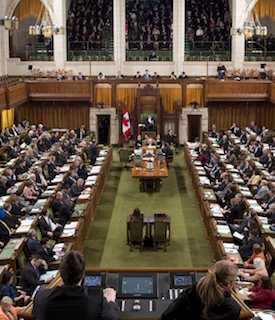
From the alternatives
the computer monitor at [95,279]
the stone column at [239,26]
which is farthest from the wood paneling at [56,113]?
the computer monitor at [95,279]

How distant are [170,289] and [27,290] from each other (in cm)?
460

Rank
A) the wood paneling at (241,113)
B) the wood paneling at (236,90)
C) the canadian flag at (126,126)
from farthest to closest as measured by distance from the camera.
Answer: the wood paneling at (241,113), the wood paneling at (236,90), the canadian flag at (126,126)

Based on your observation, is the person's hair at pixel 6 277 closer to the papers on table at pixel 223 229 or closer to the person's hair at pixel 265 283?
the person's hair at pixel 265 283

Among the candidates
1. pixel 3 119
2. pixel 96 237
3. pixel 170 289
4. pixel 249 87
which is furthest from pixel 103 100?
pixel 170 289

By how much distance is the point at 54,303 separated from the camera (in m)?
3.77

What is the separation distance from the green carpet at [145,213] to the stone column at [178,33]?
1055 cm

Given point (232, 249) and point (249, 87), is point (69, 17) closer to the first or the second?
point (249, 87)

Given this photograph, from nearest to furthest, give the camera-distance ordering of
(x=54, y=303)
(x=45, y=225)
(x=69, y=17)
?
(x=54, y=303)
(x=45, y=225)
(x=69, y=17)

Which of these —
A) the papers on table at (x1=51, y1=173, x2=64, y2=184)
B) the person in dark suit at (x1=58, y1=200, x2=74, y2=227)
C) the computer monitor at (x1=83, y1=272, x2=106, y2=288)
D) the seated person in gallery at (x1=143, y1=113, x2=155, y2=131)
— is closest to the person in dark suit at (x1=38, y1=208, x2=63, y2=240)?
the person in dark suit at (x1=58, y1=200, x2=74, y2=227)

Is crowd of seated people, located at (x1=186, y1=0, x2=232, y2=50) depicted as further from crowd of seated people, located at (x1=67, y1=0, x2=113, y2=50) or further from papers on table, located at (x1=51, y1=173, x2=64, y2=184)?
papers on table, located at (x1=51, y1=173, x2=64, y2=184)

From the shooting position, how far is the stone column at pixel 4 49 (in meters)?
29.4

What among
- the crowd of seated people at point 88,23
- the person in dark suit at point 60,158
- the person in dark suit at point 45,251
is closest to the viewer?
the person in dark suit at point 45,251

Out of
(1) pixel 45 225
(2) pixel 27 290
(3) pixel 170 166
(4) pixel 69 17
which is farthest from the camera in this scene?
(4) pixel 69 17

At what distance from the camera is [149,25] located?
32.4m
